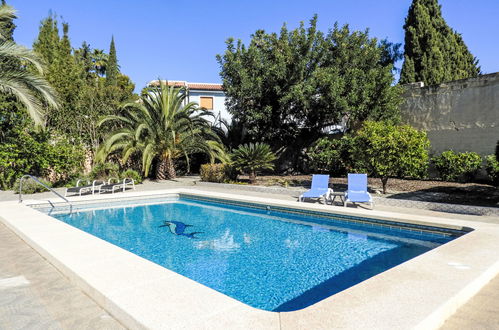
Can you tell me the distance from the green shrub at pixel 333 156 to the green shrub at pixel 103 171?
1013cm

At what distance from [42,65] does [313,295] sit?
477 inches

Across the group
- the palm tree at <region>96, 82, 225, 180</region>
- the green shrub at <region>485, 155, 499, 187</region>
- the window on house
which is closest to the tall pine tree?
the green shrub at <region>485, 155, 499, 187</region>

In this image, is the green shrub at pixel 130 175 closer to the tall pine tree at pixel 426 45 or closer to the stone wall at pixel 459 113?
the stone wall at pixel 459 113

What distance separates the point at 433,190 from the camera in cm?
1186

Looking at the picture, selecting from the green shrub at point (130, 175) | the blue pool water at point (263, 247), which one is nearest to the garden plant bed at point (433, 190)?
the blue pool water at point (263, 247)

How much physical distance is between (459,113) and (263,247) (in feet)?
39.4

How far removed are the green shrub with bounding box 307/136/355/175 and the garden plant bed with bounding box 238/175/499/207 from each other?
2.67 feet

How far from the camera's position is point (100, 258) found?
4.88 metres

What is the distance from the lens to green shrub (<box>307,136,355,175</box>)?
15.8 metres

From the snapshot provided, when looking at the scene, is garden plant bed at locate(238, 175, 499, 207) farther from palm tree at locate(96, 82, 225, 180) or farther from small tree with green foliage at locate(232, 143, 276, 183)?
palm tree at locate(96, 82, 225, 180)

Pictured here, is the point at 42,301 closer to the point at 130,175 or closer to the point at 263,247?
the point at 263,247

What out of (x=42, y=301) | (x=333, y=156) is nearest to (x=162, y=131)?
(x=333, y=156)

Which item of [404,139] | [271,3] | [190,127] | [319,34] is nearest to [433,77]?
[319,34]

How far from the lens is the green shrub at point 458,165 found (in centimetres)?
1333
